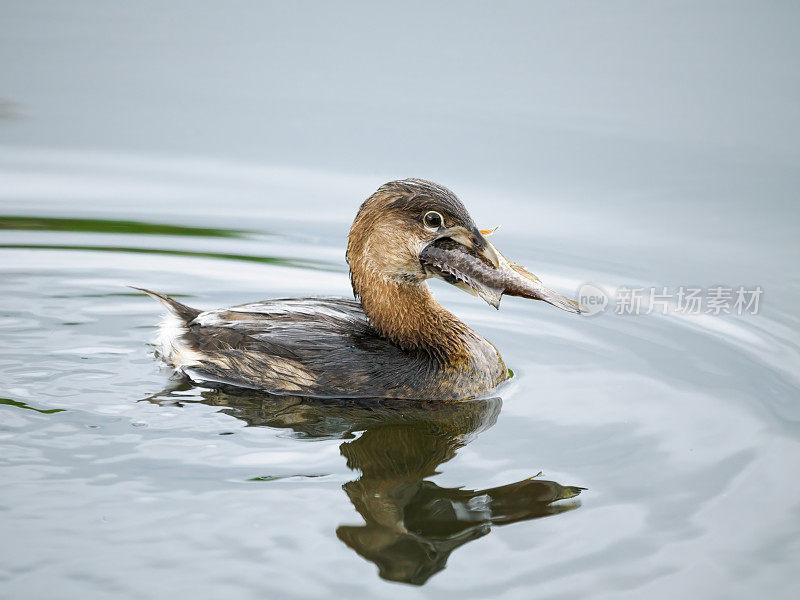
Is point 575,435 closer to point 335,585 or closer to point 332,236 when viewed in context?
point 335,585

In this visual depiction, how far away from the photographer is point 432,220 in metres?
6.54

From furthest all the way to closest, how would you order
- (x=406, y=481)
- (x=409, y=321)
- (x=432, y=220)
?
(x=409, y=321)
(x=432, y=220)
(x=406, y=481)

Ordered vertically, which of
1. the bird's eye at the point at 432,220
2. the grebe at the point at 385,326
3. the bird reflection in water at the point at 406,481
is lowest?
the bird reflection in water at the point at 406,481

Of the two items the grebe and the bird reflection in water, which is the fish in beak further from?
the bird reflection in water

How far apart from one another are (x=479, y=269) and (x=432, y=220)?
414 mm

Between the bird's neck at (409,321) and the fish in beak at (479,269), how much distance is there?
28 centimetres

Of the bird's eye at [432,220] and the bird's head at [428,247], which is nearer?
the bird's head at [428,247]

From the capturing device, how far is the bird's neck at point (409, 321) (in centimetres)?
675

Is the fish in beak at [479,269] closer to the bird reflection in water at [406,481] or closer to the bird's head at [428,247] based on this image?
the bird's head at [428,247]

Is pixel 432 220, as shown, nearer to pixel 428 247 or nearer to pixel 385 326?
pixel 428 247

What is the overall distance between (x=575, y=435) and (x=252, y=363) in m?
1.95

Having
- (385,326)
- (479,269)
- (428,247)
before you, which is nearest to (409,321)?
(385,326)

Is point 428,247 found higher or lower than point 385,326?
higher

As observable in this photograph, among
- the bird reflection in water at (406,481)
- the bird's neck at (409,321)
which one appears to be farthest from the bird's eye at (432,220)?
the bird reflection in water at (406,481)
